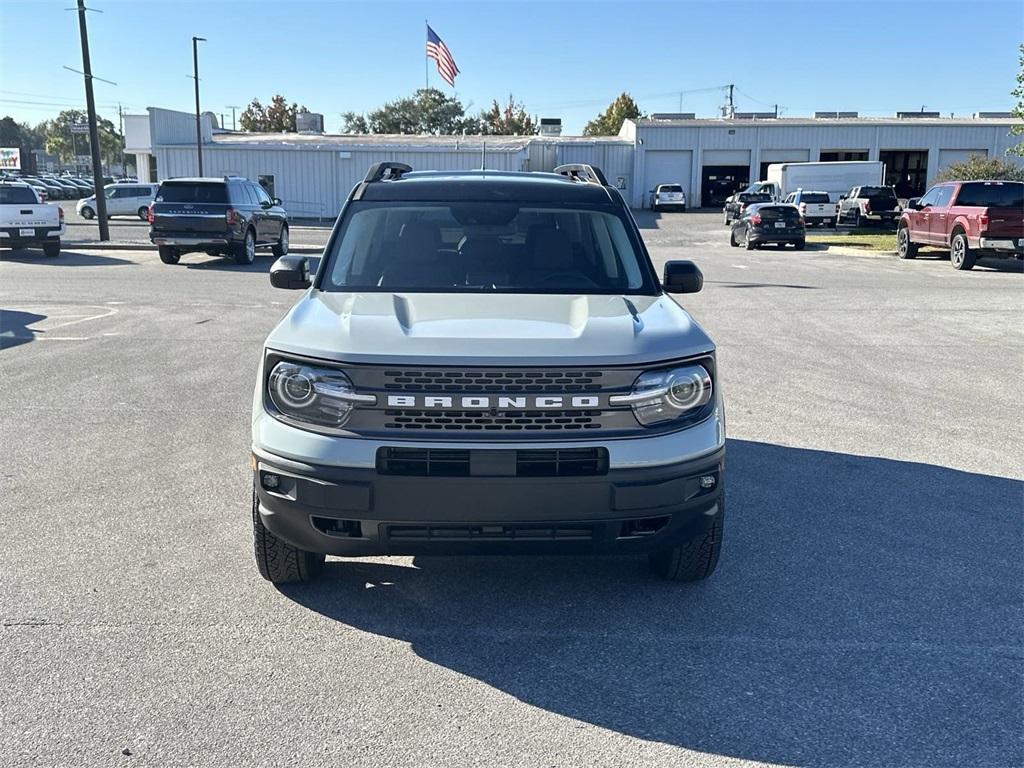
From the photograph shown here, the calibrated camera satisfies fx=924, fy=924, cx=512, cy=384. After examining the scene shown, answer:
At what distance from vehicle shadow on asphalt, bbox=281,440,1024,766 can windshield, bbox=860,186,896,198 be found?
36867 mm

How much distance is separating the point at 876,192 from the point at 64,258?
104 ft

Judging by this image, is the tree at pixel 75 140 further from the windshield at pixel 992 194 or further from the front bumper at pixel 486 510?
the front bumper at pixel 486 510

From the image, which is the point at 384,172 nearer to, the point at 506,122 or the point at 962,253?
the point at 962,253

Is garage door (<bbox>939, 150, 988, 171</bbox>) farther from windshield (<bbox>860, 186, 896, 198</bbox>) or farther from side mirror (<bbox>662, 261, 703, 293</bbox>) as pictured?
side mirror (<bbox>662, 261, 703, 293</bbox>)

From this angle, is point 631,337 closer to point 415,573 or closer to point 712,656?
point 712,656

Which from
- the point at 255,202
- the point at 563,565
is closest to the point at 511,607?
the point at 563,565

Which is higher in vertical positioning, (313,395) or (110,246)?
(313,395)

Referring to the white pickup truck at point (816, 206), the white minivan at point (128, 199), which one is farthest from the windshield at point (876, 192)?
the white minivan at point (128, 199)

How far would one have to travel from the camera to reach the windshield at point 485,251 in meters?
4.80

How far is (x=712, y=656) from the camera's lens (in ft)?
11.8

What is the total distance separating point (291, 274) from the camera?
5125 mm

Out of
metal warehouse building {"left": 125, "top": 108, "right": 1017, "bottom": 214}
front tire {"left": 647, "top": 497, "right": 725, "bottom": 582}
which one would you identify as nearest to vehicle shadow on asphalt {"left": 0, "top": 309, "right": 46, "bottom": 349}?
front tire {"left": 647, "top": 497, "right": 725, "bottom": 582}

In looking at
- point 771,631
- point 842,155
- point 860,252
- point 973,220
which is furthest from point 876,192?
point 771,631

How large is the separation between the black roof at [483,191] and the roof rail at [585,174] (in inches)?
11.8
